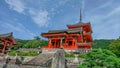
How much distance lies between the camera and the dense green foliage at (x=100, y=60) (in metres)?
10.9

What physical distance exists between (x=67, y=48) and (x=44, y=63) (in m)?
8.47

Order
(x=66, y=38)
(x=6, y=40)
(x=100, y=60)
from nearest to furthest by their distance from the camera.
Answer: (x=100, y=60) < (x=66, y=38) < (x=6, y=40)

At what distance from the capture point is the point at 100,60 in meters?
11.4

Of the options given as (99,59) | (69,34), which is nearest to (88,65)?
(99,59)

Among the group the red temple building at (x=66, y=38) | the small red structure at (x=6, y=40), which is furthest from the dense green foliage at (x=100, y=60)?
the small red structure at (x=6, y=40)

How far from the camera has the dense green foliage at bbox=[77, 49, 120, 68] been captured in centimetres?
1088

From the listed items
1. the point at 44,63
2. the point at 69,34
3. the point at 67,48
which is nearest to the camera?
the point at 44,63

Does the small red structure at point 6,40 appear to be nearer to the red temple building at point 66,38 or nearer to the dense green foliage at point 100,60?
the red temple building at point 66,38

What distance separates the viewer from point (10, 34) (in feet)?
92.3

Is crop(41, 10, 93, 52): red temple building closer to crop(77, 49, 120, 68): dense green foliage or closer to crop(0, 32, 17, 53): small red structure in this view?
crop(0, 32, 17, 53): small red structure

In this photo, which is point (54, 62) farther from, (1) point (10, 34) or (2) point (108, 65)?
(1) point (10, 34)

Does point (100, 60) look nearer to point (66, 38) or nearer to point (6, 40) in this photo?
point (66, 38)

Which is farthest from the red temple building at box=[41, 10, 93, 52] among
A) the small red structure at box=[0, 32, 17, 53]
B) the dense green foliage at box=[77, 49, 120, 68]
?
the dense green foliage at box=[77, 49, 120, 68]

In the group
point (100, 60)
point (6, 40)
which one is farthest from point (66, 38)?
point (100, 60)
